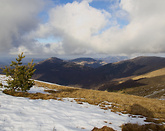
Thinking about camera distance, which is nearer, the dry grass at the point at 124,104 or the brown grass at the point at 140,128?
the brown grass at the point at 140,128

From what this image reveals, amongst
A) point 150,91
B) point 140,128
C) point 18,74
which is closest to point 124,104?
point 140,128

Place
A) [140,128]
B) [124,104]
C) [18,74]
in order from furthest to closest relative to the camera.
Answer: [124,104]
[18,74]
[140,128]

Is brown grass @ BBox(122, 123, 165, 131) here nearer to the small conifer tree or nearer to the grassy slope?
the small conifer tree

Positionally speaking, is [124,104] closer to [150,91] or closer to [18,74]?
[18,74]

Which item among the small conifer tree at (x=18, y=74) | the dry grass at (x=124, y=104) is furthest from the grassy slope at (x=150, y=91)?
the small conifer tree at (x=18, y=74)

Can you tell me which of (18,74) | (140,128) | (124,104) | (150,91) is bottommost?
(150,91)

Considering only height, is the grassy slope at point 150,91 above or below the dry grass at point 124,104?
below

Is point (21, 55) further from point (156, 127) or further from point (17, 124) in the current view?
point (156, 127)

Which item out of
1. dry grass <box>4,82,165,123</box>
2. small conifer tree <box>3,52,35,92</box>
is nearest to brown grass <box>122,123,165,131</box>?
dry grass <box>4,82,165,123</box>

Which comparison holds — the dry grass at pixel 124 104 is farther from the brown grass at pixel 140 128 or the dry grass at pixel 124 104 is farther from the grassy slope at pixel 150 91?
the grassy slope at pixel 150 91

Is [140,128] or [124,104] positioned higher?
[140,128]

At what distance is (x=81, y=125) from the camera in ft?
24.0

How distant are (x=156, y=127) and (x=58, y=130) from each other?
7.61 metres

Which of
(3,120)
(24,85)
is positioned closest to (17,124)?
(3,120)
